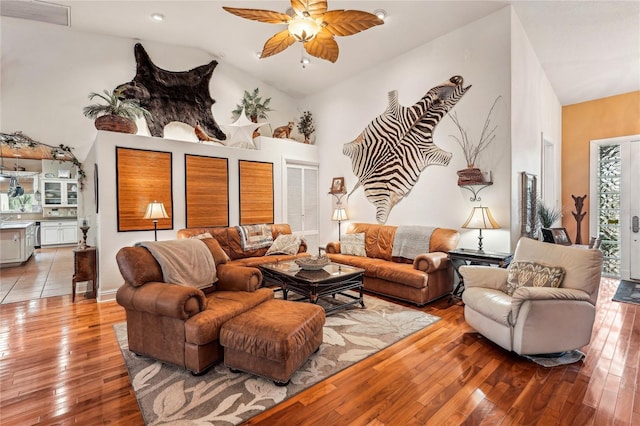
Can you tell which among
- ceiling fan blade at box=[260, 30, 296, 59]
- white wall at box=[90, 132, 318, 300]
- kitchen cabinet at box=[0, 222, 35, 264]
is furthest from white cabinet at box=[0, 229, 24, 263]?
ceiling fan blade at box=[260, 30, 296, 59]

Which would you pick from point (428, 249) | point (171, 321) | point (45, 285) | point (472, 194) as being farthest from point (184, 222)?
point (472, 194)

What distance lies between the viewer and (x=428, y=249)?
4.33 m

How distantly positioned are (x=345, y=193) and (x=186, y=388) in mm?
4493

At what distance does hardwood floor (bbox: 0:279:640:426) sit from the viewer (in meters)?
1.86

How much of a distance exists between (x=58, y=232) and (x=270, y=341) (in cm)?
1007

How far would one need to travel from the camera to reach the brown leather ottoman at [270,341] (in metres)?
2.08

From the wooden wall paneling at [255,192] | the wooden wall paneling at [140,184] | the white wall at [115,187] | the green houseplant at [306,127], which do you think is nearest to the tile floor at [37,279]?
the white wall at [115,187]

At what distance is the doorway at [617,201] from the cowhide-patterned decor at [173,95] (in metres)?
6.96

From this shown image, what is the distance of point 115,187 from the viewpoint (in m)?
4.25

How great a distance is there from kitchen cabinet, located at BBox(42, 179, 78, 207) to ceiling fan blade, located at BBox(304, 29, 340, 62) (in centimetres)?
943

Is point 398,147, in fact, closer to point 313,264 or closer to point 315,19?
point 313,264

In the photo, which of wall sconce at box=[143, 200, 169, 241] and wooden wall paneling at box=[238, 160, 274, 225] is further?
wooden wall paneling at box=[238, 160, 274, 225]

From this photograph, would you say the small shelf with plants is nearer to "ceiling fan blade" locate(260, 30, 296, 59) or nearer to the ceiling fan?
the ceiling fan

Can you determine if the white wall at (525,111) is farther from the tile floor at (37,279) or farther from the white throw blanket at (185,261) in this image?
the tile floor at (37,279)
